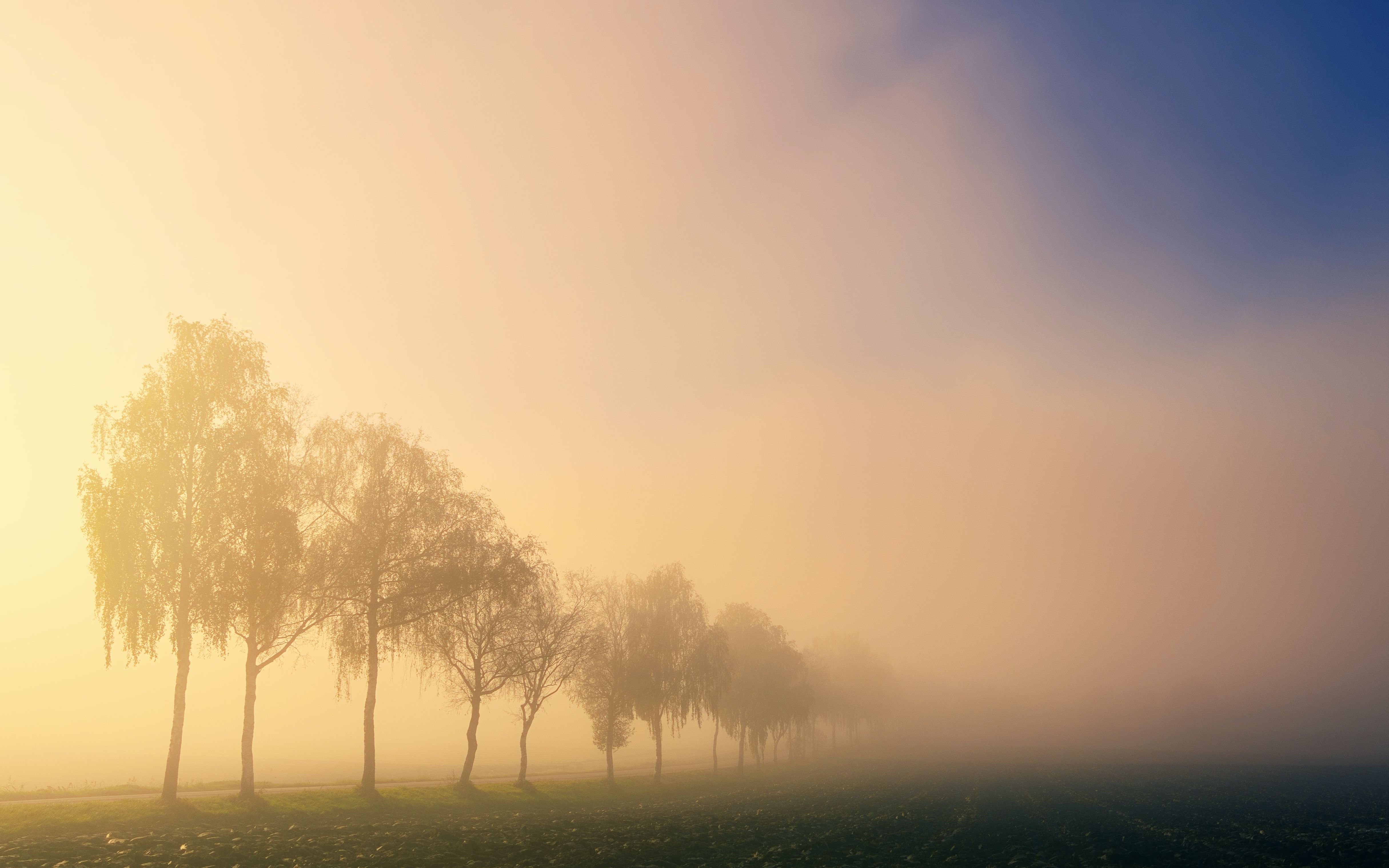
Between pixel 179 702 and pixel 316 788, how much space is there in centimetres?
1666

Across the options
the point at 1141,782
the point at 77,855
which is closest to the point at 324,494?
the point at 77,855

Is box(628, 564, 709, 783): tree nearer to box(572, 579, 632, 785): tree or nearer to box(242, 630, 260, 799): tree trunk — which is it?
box(572, 579, 632, 785): tree

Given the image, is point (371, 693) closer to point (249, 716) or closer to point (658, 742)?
point (249, 716)

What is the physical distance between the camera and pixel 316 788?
160 ft

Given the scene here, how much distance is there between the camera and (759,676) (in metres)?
97.9

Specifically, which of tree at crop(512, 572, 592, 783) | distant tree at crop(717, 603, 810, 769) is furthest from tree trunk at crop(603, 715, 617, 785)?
distant tree at crop(717, 603, 810, 769)

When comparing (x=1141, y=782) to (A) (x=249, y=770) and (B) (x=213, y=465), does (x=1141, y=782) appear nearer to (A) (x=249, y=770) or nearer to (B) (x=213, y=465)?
(A) (x=249, y=770)

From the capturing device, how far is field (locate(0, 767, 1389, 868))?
27656 millimetres

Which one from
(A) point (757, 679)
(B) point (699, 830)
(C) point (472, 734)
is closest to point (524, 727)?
(C) point (472, 734)

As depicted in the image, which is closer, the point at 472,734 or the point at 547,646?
the point at 472,734

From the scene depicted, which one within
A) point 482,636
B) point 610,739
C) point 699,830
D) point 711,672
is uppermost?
point 482,636

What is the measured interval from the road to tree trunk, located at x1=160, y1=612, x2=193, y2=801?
193 centimetres

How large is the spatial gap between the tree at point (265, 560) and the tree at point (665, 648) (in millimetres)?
36270

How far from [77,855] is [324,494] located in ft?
73.1
